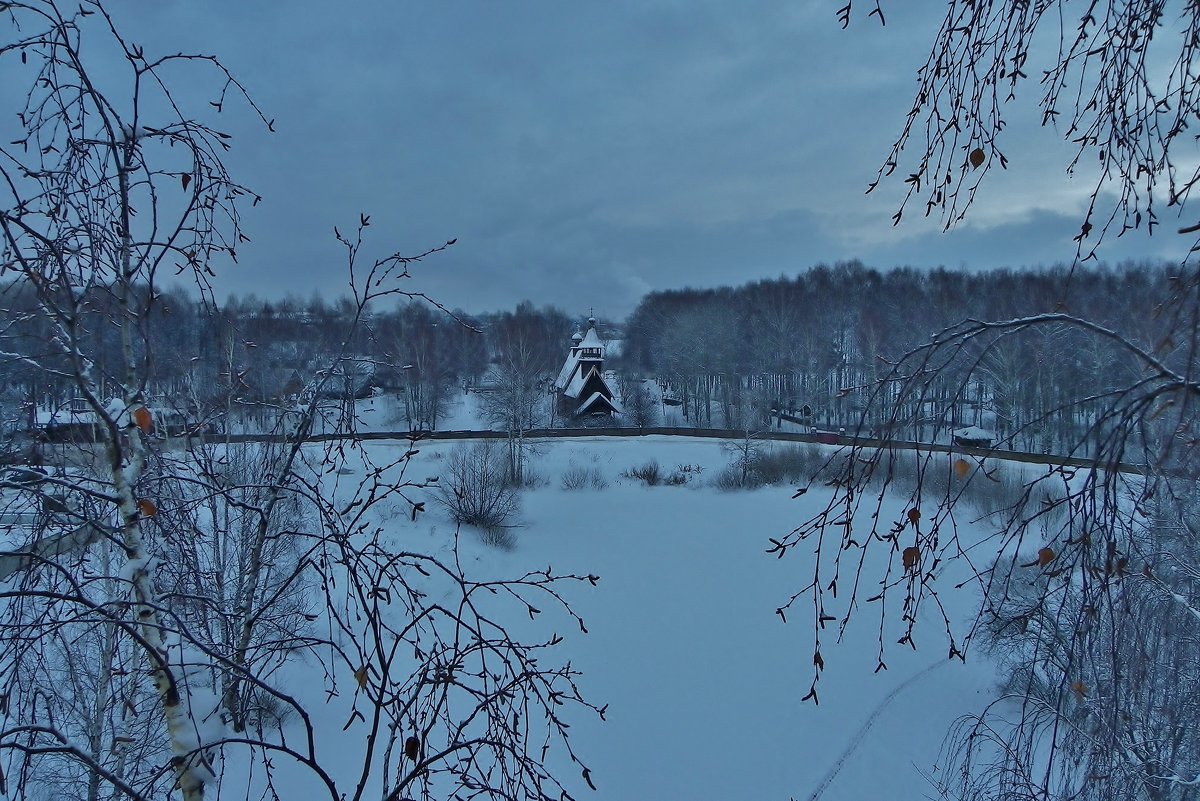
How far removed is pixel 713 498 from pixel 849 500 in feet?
63.8

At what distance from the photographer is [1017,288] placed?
21.5 m

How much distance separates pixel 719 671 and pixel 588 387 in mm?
17079

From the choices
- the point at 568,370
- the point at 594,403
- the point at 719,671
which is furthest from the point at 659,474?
the point at 719,671

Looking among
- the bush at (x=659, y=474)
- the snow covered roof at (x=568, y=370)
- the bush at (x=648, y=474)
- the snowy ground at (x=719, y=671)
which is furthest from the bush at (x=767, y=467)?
the snow covered roof at (x=568, y=370)

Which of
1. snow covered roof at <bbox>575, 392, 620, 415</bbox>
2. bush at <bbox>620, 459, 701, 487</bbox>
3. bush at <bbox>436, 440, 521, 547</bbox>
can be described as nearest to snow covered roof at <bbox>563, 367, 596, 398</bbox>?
snow covered roof at <bbox>575, 392, 620, 415</bbox>

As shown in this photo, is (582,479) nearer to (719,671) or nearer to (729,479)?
(729,479)

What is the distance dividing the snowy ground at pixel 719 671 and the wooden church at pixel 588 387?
28.5ft

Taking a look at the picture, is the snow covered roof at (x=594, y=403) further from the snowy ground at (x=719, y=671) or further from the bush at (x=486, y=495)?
the bush at (x=486, y=495)

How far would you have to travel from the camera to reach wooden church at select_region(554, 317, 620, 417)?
2772 cm

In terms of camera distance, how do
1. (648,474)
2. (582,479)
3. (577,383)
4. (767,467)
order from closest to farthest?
(582,479)
(767,467)
(648,474)
(577,383)

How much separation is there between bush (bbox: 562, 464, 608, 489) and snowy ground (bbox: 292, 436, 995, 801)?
122 centimetres

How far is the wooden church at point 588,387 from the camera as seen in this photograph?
27.7m

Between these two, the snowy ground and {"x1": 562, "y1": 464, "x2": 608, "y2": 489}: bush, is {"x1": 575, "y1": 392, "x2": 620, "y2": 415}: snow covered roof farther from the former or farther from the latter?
the snowy ground

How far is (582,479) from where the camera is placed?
68.3 feet
